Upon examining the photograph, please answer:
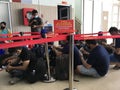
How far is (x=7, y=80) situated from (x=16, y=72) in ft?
0.81

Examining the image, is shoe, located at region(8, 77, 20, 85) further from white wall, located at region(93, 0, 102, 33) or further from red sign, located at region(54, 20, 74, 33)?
white wall, located at region(93, 0, 102, 33)

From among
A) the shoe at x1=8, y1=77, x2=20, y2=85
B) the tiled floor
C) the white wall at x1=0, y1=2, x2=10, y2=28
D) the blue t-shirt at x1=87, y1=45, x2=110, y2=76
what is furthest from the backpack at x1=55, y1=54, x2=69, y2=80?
the white wall at x1=0, y1=2, x2=10, y2=28

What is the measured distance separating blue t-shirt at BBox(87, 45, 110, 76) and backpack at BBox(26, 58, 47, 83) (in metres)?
0.88

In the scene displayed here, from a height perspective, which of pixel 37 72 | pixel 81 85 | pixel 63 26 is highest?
pixel 63 26

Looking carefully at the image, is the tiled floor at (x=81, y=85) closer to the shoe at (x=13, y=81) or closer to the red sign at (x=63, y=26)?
the shoe at (x=13, y=81)

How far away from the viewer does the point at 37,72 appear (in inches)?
136

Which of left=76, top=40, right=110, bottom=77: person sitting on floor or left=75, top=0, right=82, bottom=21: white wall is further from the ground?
left=75, top=0, right=82, bottom=21: white wall

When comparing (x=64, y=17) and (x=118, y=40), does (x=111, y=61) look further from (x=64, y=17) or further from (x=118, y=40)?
(x=64, y=17)

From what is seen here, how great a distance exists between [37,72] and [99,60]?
45.2 inches

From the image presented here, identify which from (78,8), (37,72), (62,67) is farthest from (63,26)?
(78,8)

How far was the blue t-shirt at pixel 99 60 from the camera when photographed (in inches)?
133

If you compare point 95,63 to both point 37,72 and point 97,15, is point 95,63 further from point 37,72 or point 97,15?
point 97,15

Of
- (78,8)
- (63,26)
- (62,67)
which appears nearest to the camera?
(63,26)

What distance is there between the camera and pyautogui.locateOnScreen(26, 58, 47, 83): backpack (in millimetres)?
3414
